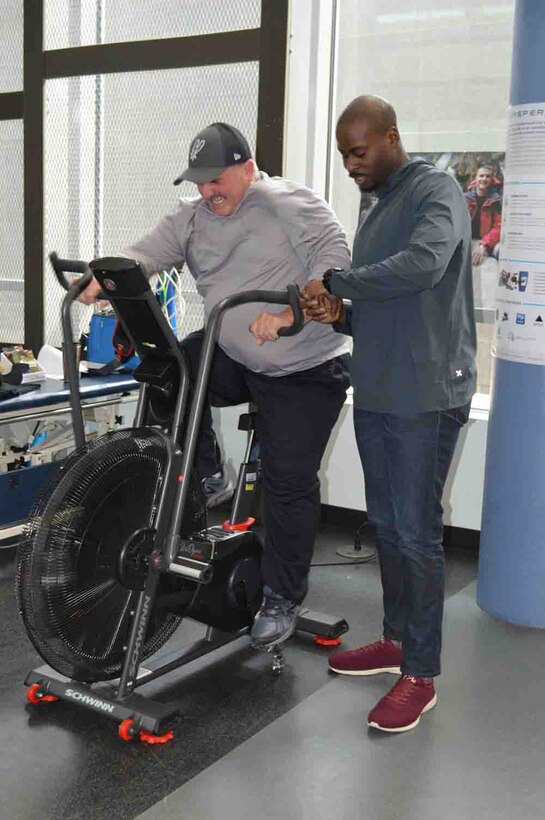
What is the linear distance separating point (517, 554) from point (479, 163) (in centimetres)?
180

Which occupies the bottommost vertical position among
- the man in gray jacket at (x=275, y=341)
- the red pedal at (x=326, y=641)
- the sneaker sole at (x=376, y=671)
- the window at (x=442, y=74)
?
the red pedal at (x=326, y=641)

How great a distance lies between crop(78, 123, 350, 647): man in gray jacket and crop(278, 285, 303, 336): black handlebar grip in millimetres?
241

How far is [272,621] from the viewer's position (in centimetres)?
304

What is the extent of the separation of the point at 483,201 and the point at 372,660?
228cm

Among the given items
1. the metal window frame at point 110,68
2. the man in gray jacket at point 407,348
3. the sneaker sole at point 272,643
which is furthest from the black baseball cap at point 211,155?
the metal window frame at point 110,68

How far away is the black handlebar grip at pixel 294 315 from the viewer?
2457 millimetres

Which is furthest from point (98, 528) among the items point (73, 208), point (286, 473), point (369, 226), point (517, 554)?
point (73, 208)

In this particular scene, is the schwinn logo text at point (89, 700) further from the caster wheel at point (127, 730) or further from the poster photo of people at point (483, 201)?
the poster photo of people at point (483, 201)

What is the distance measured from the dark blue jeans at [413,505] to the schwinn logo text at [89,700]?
2.70 ft

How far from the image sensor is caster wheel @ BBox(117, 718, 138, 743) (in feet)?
8.20

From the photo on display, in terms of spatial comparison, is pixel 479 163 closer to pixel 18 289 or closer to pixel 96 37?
pixel 96 37

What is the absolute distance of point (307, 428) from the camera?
2930 mm

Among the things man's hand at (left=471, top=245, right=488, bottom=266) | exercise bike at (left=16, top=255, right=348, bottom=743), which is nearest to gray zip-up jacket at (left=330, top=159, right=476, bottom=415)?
exercise bike at (left=16, top=255, right=348, bottom=743)

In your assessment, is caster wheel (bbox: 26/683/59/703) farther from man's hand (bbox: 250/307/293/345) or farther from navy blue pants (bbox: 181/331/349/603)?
man's hand (bbox: 250/307/293/345)
